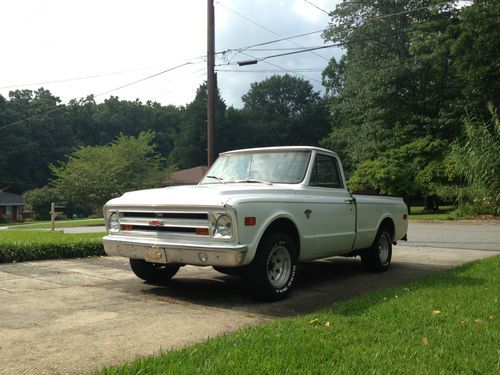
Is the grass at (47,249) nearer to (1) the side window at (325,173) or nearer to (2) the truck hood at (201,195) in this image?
(2) the truck hood at (201,195)

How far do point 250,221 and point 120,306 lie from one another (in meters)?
1.70

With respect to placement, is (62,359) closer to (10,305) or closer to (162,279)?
(10,305)

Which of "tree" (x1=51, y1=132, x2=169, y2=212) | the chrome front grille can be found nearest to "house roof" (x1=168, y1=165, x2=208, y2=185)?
"tree" (x1=51, y1=132, x2=169, y2=212)

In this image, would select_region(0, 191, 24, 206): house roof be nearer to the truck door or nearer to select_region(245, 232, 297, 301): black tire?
the truck door

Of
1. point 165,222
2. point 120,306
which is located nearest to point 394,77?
point 165,222

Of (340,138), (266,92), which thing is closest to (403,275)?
(340,138)

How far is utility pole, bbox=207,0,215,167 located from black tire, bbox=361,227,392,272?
827 cm

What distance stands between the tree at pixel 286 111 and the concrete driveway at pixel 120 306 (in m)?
69.5

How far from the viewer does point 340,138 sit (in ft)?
142

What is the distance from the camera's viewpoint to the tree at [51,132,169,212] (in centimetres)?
4691

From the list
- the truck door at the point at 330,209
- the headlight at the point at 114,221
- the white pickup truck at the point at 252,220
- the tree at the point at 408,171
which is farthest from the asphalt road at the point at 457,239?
the tree at the point at 408,171

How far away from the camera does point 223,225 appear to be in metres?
5.72

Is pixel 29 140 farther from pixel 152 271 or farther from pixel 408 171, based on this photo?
pixel 152 271

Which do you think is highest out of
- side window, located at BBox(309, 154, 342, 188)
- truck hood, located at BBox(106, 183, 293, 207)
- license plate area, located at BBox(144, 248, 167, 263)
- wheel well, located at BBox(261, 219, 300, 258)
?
side window, located at BBox(309, 154, 342, 188)
